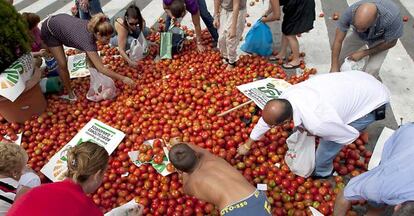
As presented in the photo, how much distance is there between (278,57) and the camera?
17.7 ft

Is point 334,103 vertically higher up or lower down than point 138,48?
higher up

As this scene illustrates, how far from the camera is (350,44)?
420cm

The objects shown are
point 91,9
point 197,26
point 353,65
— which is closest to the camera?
point 353,65

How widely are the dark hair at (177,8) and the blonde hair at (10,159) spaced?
2.89m

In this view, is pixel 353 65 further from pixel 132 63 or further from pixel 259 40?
pixel 132 63

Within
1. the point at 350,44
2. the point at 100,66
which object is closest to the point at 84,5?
the point at 100,66

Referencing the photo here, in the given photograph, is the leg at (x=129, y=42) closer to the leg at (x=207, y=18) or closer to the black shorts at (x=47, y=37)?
the black shorts at (x=47, y=37)

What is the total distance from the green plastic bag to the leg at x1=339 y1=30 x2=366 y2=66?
9.05ft

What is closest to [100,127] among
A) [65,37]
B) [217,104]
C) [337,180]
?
[65,37]

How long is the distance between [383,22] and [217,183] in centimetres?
260

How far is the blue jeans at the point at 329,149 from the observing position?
309 centimetres

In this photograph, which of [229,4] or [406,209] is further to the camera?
[229,4]

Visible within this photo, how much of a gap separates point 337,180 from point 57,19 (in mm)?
3923

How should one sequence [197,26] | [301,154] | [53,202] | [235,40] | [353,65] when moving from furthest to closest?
[197,26], [235,40], [353,65], [301,154], [53,202]
